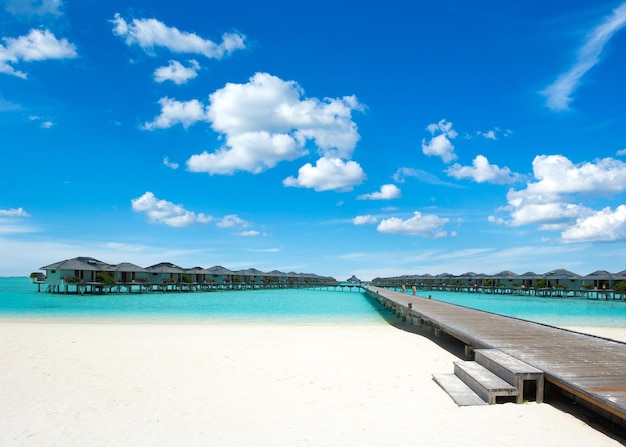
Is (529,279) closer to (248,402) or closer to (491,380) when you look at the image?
(491,380)

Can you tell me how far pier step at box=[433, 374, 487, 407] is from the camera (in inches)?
231

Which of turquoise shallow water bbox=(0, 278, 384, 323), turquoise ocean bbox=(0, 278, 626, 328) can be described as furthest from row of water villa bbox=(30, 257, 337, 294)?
turquoise shallow water bbox=(0, 278, 384, 323)

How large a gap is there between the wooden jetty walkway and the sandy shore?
43 centimetres

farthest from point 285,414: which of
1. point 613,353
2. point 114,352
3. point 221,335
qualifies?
point 221,335

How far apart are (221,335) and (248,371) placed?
614 cm

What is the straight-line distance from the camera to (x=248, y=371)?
8.44 metres

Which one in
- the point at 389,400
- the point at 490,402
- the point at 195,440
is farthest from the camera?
the point at 389,400

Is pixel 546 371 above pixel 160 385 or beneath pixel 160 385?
above

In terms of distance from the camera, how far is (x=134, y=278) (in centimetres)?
5181

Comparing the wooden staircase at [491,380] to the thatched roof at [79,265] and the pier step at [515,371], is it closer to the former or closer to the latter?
the pier step at [515,371]

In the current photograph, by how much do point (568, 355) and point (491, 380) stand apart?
1874 mm

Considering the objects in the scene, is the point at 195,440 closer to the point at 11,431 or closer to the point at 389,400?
the point at 11,431

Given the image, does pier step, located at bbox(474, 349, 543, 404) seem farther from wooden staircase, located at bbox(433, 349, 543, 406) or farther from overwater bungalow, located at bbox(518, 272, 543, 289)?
overwater bungalow, located at bbox(518, 272, 543, 289)

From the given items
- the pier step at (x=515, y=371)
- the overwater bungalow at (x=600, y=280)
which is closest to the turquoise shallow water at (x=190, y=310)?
the pier step at (x=515, y=371)
